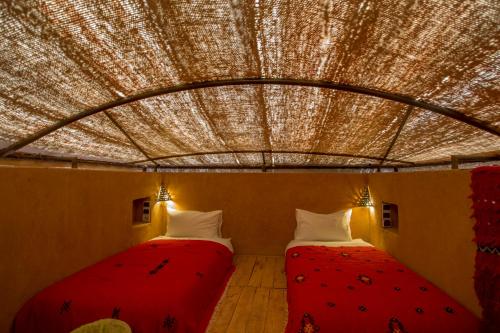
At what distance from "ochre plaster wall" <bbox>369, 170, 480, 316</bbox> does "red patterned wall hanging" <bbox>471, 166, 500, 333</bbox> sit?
0.27 m

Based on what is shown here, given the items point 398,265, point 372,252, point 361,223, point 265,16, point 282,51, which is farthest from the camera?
point 361,223

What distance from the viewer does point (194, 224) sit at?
10.5ft

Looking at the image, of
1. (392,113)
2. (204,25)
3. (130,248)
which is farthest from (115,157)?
(392,113)

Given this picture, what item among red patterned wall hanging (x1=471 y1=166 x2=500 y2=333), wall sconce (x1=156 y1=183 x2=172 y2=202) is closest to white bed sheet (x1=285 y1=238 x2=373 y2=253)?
red patterned wall hanging (x1=471 y1=166 x2=500 y2=333)

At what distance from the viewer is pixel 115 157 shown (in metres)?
3.37

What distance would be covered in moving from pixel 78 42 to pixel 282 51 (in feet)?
3.82

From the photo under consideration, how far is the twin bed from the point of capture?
137 cm

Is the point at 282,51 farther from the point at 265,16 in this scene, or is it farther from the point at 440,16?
the point at 440,16

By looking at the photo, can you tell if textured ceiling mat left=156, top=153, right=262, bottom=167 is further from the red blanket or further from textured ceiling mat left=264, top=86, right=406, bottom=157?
the red blanket

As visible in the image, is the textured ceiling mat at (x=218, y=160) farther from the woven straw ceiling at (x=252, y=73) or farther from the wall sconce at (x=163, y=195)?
the woven straw ceiling at (x=252, y=73)

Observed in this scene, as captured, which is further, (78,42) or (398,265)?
(398,265)

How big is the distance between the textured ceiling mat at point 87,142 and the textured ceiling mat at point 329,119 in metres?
1.57

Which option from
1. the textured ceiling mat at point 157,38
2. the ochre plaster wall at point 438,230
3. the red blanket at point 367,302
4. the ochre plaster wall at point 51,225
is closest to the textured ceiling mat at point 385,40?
the textured ceiling mat at point 157,38

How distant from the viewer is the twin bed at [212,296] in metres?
1.37
